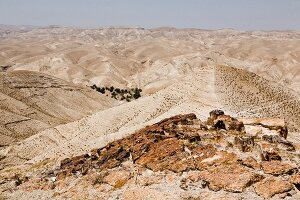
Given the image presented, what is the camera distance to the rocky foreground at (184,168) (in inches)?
895

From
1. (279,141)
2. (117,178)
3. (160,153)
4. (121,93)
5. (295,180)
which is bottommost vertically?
(121,93)

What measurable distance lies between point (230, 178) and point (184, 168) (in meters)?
2.86

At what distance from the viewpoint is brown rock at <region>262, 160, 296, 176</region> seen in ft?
75.5

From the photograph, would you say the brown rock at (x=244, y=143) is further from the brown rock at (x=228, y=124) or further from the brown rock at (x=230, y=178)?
the brown rock at (x=228, y=124)

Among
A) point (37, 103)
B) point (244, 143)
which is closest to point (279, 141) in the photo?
point (244, 143)

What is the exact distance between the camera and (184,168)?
24.9 m

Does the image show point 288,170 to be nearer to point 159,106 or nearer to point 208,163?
point 208,163

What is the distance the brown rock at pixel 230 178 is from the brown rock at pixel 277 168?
745 millimetres

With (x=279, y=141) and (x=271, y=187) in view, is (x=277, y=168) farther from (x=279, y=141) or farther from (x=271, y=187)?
(x=279, y=141)

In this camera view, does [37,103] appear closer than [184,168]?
No

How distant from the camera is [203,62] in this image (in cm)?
19550

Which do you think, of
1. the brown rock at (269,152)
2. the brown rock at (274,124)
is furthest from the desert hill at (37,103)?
the brown rock at (269,152)

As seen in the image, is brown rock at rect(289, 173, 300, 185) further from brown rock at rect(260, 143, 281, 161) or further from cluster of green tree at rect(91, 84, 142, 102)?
cluster of green tree at rect(91, 84, 142, 102)

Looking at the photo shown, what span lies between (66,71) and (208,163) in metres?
175
